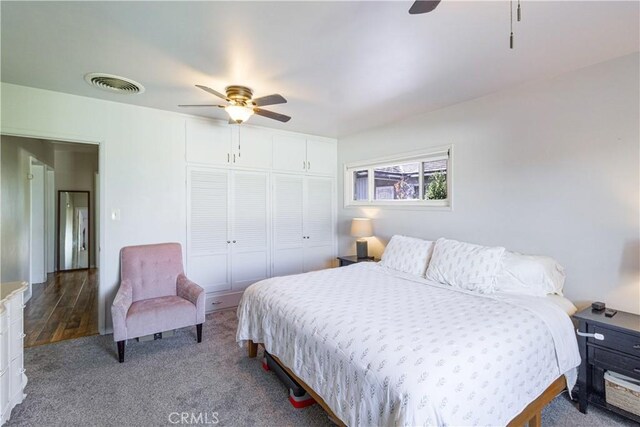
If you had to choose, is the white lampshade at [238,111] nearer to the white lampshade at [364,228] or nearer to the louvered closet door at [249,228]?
the louvered closet door at [249,228]

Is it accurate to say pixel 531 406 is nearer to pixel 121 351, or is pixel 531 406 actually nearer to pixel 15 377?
pixel 121 351

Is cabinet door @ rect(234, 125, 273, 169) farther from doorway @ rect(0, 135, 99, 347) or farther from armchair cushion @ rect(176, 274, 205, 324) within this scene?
doorway @ rect(0, 135, 99, 347)

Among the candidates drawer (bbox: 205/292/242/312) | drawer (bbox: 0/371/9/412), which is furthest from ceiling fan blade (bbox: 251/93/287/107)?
drawer (bbox: 205/292/242/312)

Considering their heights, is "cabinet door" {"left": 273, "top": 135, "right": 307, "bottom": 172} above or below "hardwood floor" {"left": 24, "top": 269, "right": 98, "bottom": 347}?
above

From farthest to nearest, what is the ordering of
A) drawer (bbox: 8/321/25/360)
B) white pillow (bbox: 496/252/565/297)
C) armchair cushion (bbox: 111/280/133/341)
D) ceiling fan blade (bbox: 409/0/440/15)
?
armchair cushion (bbox: 111/280/133/341), white pillow (bbox: 496/252/565/297), drawer (bbox: 8/321/25/360), ceiling fan blade (bbox: 409/0/440/15)

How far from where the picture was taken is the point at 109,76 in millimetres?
2557

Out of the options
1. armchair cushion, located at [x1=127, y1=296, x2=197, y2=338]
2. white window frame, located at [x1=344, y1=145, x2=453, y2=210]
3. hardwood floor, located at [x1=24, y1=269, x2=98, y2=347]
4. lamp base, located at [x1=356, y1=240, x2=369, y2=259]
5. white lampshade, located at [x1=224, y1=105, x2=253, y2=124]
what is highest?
white lampshade, located at [x1=224, y1=105, x2=253, y2=124]

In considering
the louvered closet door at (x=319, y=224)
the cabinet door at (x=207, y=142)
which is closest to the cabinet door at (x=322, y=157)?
the louvered closet door at (x=319, y=224)

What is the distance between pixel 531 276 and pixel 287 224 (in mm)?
3071

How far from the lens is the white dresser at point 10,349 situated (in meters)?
1.79

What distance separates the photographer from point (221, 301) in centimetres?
393

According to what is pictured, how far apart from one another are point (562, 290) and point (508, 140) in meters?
1.41

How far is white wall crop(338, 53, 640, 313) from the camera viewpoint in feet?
7.25

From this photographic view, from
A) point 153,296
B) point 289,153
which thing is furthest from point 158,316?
point 289,153
